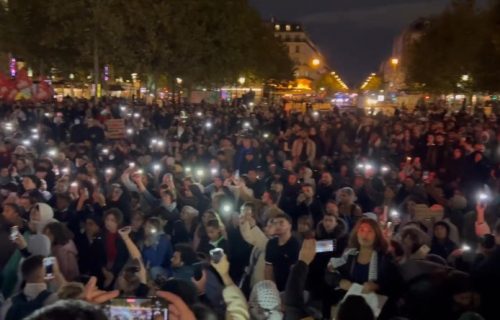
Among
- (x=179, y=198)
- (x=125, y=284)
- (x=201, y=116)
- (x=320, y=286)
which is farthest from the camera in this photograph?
(x=201, y=116)

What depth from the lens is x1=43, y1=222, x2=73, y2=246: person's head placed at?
7254mm

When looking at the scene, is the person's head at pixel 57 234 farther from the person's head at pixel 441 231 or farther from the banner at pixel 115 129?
the banner at pixel 115 129

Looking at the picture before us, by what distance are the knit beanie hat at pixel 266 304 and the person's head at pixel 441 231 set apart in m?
2.96

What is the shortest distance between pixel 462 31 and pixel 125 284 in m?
43.5

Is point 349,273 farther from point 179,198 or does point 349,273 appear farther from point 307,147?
point 307,147

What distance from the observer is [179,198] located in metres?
10.2

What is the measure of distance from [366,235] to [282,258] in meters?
0.89

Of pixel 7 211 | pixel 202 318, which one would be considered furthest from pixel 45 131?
pixel 202 318

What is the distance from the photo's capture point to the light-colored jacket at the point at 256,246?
6922 millimetres

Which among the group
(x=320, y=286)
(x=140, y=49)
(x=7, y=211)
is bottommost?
(x=320, y=286)

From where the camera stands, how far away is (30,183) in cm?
1016

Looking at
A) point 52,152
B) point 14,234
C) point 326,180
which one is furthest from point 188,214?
point 52,152

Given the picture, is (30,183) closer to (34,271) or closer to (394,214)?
(34,271)

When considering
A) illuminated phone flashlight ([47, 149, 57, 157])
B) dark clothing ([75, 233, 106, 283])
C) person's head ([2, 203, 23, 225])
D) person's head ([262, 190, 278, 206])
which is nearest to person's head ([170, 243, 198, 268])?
dark clothing ([75, 233, 106, 283])
